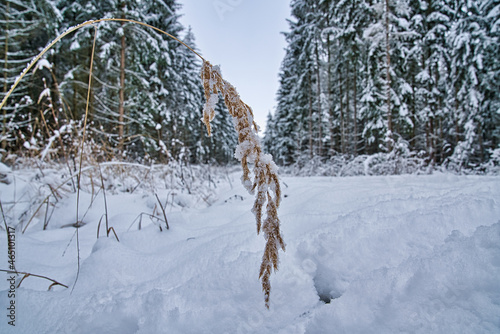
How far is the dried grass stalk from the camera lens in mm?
502

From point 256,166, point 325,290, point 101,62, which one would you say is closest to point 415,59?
point 101,62

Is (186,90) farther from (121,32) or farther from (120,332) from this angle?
(120,332)

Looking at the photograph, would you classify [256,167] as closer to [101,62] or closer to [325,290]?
[325,290]

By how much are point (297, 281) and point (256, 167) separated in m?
0.41

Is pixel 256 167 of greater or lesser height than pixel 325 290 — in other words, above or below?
above

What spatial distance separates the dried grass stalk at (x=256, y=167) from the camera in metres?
0.50

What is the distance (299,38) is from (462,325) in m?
16.6

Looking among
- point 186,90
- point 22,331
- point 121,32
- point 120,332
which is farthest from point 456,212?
point 186,90

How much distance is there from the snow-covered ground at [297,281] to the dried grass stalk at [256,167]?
17 centimetres

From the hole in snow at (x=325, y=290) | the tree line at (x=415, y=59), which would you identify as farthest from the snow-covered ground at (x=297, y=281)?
the tree line at (x=415, y=59)

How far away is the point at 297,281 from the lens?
702mm

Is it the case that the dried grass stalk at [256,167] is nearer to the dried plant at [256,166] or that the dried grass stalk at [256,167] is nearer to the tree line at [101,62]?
the dried plant at [256,166]

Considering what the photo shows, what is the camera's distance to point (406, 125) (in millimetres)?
9805

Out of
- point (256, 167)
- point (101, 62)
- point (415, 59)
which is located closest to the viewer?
point (256, 167)
